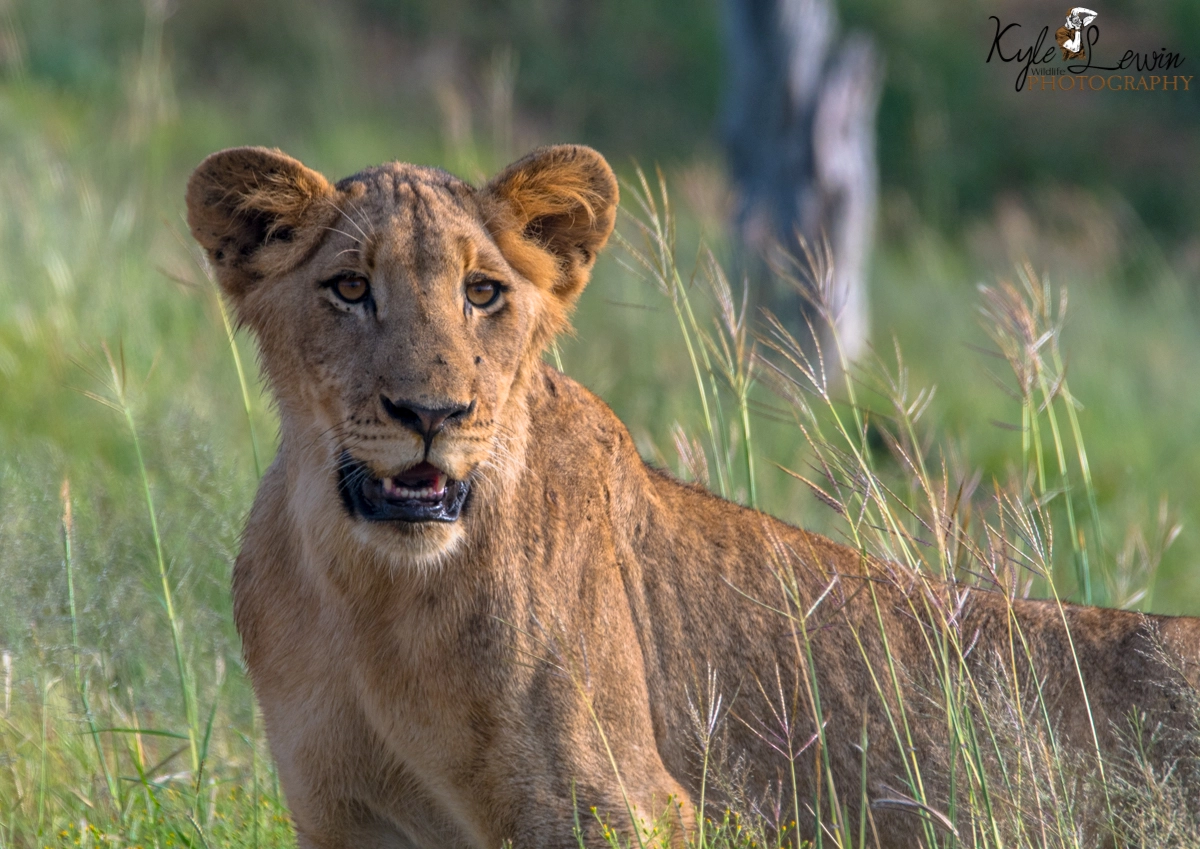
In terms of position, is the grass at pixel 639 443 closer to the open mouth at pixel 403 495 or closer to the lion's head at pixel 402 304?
the lion's head at pixel 402 304

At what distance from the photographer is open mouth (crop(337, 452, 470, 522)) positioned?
3160 millimetres

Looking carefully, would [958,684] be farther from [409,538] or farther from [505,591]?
[409,538]

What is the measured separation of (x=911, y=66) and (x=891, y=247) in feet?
9.92

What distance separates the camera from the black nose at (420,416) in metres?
3.05

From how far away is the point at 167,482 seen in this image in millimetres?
5660

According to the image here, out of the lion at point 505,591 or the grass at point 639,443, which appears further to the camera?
the grass at point 639,443

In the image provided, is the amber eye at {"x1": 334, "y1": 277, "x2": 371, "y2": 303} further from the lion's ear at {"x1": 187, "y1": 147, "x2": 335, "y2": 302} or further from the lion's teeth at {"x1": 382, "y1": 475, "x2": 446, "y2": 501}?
the lion's teeth at {"x1": 382, "y1": 475, "x2": 446, "y2": 501}

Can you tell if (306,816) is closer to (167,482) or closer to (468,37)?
(167,482)

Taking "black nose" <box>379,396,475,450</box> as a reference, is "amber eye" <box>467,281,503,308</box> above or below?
above

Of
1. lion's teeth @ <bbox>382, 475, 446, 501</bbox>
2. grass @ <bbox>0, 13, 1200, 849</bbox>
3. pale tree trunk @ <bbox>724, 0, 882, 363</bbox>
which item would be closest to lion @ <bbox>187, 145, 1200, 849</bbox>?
lion's teeth @ <bbox>382, 475, 446, 501</bbox>

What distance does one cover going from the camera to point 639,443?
8164 millimetres

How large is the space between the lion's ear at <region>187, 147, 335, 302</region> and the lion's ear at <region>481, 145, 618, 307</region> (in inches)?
18.4

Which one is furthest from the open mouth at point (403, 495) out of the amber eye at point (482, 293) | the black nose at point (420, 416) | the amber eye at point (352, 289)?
the amber eye at point (482, 293)

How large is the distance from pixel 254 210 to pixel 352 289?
0.42 meters
